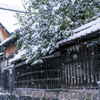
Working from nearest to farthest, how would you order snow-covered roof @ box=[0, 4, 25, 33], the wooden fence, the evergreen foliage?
the wooden fence, the evergreen foliage, snow-covered roof @ box=[0, 4, 25, 33]

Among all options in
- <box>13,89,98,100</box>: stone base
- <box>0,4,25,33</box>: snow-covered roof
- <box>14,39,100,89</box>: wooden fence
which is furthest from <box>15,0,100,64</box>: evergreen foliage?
<box>0,4,25,33</box>: snow-covered roof

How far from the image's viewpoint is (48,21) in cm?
910

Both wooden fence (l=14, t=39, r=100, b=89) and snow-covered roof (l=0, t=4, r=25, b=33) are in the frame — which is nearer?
wooden fence (l=14, t=39, r=100, b=89)

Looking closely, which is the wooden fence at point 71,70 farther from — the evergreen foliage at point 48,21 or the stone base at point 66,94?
the evergreen foliage at point 48,21

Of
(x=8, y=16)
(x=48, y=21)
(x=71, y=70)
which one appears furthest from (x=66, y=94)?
(x=8, y=16)

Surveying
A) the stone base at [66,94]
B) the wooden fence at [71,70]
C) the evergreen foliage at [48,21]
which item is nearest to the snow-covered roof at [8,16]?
the evergreen foliage at [48,21]

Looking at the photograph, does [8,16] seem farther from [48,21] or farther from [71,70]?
[71,70]

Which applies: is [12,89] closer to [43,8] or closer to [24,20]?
[24,20]

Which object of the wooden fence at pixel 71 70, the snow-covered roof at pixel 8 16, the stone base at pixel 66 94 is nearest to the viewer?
the stone base at pixel 66 94

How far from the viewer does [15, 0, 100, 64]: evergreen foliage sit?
8.36 meters

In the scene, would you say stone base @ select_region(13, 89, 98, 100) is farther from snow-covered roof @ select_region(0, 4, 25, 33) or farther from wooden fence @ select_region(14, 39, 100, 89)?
snow-covered roof @ select_region(0, 4, 25, 33)

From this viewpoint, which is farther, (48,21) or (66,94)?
(48,21)

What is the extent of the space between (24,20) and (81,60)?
4.19 metres

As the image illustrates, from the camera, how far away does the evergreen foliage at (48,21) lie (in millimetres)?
8359
